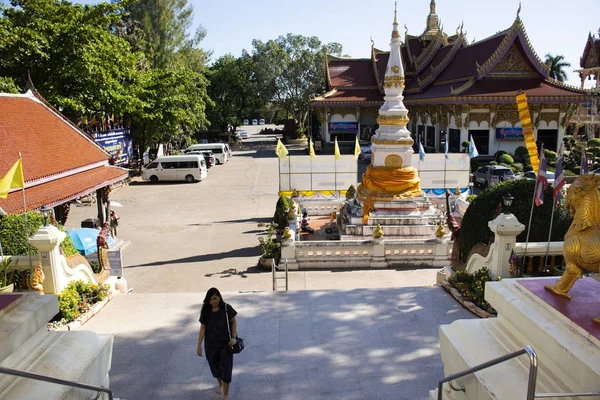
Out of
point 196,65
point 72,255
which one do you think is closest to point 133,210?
point 72,255

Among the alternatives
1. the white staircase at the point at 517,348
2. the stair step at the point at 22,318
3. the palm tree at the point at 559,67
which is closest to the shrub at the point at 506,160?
the white staircase at the point at 517,348

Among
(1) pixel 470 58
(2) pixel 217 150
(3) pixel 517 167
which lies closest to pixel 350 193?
(3) pixel 517 167

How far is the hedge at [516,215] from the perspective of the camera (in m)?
8.47

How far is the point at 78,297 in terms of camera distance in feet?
25.2

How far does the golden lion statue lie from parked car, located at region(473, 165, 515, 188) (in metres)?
20.6

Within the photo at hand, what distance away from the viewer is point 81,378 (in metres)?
3.54

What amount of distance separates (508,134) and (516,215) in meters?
25.6

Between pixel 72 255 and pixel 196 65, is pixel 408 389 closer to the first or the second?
pixel 72 255

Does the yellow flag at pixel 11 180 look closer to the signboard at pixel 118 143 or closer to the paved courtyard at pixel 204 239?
the paved courtyard at pixel 204 239

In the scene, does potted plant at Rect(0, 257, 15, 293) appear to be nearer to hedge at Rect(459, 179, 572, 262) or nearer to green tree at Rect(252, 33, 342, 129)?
hedge at Rect(459, 179, 572, 262)

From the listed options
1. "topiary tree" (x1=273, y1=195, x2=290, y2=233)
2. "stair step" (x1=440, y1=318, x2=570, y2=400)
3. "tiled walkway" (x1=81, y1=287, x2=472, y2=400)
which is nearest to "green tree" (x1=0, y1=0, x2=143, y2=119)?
"topiary tree" (x1=273, y1=195, x2=290, y2=233)

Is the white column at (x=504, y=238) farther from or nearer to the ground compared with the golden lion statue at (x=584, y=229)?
nearer to the ground

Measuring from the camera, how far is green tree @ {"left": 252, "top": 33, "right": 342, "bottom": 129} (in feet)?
169

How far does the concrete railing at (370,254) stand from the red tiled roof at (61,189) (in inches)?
235
